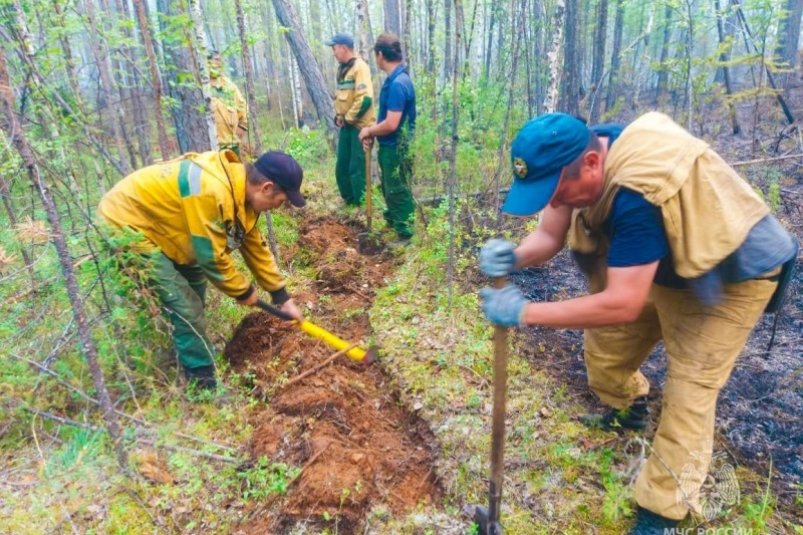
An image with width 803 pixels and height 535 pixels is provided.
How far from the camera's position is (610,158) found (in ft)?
6.98

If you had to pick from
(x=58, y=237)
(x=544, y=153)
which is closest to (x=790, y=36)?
(x=544, y=153)

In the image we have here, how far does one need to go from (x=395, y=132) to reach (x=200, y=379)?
3579 mm

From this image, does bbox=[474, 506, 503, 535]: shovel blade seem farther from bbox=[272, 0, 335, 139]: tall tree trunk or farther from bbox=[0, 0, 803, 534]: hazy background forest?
bbox=[272, 0, 335, 139]: tall tree trunk

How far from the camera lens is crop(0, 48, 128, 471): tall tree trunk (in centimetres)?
204

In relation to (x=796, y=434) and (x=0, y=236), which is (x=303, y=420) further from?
(x=796, y=434)

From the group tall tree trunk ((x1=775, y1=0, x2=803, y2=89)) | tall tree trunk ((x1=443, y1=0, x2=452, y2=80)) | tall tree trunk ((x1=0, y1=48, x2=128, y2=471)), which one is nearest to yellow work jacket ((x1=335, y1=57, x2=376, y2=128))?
tall tree trunk ((x1=443, y1=0, x2=452, y2=80))

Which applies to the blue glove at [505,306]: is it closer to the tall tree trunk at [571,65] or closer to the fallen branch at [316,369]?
the fallen branch at [316,369]

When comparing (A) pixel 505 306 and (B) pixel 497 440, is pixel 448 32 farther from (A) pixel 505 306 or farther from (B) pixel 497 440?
(B) pixel 497 440

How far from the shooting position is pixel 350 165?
6.79 metres

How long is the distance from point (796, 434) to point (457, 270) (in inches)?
117

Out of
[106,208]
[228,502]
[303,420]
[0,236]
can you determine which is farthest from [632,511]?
[0,236]

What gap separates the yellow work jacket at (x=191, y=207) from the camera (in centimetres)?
321

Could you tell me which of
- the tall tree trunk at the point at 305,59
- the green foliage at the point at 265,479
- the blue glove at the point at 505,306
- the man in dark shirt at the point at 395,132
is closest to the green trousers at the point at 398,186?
the man in dark shirt at the point at 395,132

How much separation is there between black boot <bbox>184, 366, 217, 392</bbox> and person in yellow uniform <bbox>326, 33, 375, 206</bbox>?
12.0 ft
